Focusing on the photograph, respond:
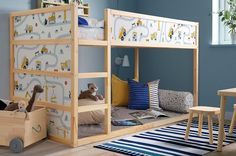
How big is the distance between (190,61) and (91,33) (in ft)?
6.86

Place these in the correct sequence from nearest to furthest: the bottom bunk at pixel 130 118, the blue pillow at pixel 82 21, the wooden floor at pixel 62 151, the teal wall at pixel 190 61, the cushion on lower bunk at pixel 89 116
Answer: the wooden floor at pixel 62 151 < the blue pillow at pixel 82 21 < the bottom bunk at pixel 130 118 < the cushion on lower bunk at pixel 89 116 < the teal wall at pixel 190 61

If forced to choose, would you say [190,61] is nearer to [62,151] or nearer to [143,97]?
[143,97]

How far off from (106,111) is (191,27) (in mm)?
1695

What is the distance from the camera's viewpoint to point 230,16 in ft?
13.3

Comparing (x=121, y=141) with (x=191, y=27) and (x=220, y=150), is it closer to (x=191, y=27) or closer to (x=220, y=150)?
(x=220, y=150)

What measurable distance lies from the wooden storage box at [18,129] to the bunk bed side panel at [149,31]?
99 cm

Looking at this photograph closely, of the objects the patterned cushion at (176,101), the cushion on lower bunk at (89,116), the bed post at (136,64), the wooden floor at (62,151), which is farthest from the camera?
the bed post at (136,64)

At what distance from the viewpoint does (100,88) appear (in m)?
4.69

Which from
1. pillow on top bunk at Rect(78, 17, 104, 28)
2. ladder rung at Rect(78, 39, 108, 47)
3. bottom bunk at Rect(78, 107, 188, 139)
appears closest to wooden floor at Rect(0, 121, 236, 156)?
bottom bunk at Rect(78, 107, 188, 139)

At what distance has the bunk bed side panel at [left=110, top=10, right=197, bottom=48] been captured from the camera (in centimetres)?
322

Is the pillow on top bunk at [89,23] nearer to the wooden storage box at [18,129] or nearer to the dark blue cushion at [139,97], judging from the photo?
the wooden storage box at [18,129]

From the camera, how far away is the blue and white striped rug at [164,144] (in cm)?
272

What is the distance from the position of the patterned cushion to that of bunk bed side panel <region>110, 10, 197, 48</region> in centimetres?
59

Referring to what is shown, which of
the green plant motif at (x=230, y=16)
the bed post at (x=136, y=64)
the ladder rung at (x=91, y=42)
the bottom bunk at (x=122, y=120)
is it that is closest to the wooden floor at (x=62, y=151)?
the bottom bunk at (x=122, y=120)
